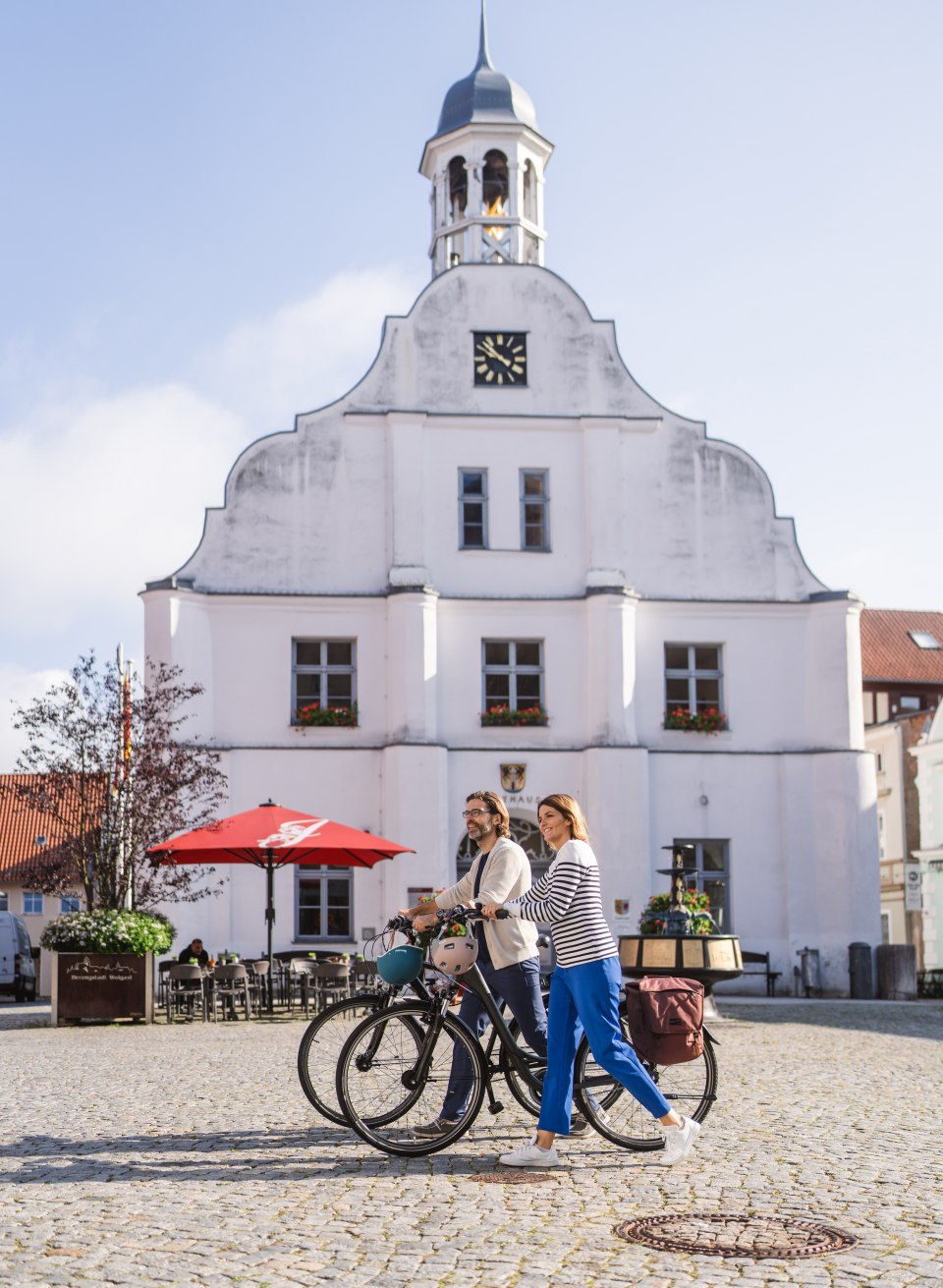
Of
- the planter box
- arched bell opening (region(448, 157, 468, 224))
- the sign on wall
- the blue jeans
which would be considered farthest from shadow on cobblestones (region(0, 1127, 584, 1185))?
arched bell opening (region(448, 157, 468, 224))

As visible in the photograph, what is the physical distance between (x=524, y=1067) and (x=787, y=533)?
986 inches

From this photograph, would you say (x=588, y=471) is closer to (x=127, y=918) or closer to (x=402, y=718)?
(x=402, y=718)

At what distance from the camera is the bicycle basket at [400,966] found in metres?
8.56

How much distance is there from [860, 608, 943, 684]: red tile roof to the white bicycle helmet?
159 feet

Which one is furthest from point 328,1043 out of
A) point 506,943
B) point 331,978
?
point 331,978

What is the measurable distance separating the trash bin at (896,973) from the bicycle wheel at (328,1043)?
22249 millimetres

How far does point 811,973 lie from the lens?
3044 cm

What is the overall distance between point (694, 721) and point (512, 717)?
3485mm

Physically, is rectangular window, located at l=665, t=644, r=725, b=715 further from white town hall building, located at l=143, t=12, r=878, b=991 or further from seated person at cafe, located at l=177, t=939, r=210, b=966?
seated person at cafe, located at l=177, t=939, r=210, b=966

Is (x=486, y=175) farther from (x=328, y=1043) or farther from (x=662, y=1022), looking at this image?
(x=662, y=1022)

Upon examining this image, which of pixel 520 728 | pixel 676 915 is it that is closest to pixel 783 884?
pixel 520 728

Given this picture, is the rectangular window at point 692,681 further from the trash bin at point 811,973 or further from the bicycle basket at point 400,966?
the bicycle basket at point 400,966

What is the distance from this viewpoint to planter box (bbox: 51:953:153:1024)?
20.6 metres

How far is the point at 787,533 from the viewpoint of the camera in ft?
107
